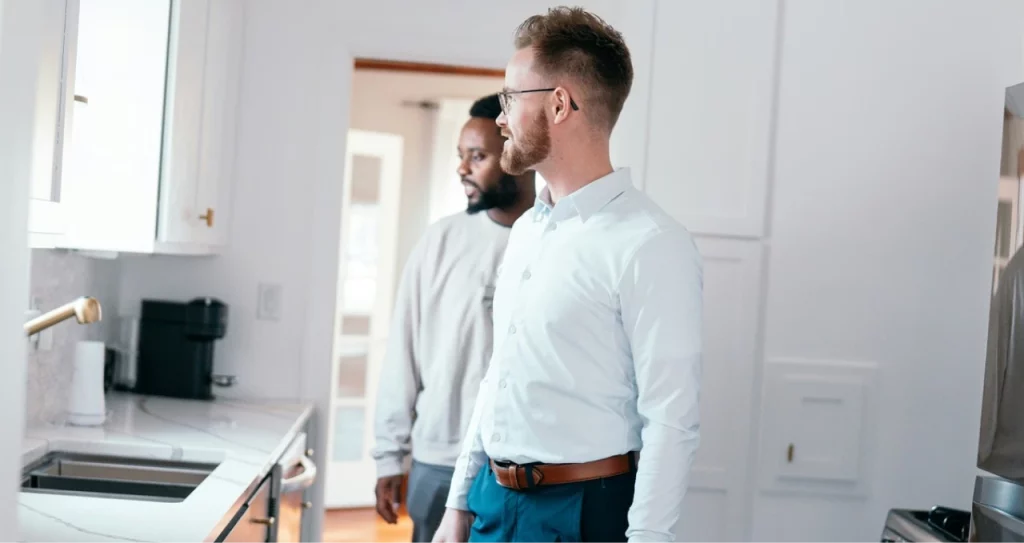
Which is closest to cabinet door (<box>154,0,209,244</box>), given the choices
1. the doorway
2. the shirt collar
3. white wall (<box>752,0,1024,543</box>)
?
the shirt collar

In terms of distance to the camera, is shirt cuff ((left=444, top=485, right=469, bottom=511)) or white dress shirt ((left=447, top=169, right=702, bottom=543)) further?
shirt cuff ((left=444, top=485, right=469, bottom=511))

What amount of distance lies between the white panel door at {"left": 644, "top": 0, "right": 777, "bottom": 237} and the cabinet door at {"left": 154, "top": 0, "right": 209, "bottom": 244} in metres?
1.21

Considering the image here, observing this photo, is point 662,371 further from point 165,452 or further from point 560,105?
point 165,452

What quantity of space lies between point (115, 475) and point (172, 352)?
867 millimetres

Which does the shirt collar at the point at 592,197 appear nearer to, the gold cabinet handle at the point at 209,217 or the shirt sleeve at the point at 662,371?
the shirt sleeve at the point at 662,371

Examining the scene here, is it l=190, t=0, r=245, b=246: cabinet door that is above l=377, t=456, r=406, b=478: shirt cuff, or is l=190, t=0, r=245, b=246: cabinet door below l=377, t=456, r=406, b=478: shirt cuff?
above

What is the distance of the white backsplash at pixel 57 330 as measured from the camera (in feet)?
7.98

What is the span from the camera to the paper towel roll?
2451 mm

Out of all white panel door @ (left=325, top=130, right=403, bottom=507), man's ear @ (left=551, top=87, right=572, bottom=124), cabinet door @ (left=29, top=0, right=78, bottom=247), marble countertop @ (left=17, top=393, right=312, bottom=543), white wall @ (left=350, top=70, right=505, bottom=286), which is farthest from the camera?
white wall @ (left=350, top=70, right=505, bottom=286)

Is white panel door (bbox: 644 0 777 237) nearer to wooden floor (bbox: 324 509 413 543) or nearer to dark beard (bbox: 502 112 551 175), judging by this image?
dark beard (bbox: 502 112 551 175)

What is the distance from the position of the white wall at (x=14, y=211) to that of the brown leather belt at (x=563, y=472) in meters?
0.88

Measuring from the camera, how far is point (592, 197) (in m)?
1.77

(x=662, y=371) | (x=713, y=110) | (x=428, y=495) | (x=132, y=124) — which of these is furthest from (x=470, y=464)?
(x=713, y=110)

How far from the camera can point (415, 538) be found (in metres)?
2.74
